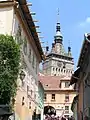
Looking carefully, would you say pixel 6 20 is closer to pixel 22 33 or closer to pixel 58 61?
pixel 22 33

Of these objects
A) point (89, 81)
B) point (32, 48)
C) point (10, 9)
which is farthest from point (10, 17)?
point (32, 48)

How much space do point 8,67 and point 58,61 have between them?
507 feet

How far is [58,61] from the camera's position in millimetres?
175250

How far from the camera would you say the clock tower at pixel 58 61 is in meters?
171

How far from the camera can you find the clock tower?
171 m

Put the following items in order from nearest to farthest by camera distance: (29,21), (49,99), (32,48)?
1. (29,21)
2. (32,48)
3. (49,99)

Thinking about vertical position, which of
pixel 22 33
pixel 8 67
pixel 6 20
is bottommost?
pixel 8 67

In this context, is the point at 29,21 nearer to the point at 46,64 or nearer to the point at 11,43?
the point at 11,43

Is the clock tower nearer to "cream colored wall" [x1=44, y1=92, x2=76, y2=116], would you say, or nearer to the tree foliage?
"cream colored wall" [x1=44, y1=92, x2=76, y2=116]

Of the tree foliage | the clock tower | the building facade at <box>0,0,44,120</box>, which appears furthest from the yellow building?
the clock tower

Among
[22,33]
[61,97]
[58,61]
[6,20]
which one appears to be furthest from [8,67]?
[58,61]

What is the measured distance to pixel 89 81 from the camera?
73.5 ft

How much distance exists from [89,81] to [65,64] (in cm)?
15227

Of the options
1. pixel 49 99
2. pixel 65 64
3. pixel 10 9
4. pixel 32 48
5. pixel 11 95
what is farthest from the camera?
pixel 65 64
